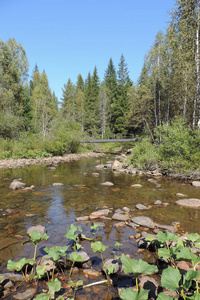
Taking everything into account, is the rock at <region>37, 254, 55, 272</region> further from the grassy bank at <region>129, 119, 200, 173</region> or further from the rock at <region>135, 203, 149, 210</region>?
the grassy bank at <region>129, 119, 200, 173</region>

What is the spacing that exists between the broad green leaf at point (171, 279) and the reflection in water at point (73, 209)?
1446 mm

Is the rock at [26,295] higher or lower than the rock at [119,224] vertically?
higher

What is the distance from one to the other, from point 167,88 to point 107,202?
539 inches

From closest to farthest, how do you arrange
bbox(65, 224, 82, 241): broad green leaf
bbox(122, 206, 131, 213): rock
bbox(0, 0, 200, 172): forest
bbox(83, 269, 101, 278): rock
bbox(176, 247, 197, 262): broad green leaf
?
bbox(176, 247, 197, 262): broad green leaf → bbox(83, 269, 101, 278): rock → bbox(65, 224, 82, 241): broad green leaf → bbox(122, 206, 131, 213): rock → bbox(0, 0, 200, 172): forest

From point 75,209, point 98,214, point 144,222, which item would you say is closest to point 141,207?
point 144,222

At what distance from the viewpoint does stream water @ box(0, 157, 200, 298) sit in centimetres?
361

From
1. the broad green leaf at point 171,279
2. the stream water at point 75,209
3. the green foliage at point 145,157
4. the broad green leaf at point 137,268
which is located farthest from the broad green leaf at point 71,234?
the green foliage at point 145,157

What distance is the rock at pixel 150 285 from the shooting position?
2.22 meters

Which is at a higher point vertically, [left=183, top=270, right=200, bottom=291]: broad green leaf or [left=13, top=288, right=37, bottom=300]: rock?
[left=183, top=270, right=200, bottom=291]: broad green leaf

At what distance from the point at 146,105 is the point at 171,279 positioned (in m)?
20.3

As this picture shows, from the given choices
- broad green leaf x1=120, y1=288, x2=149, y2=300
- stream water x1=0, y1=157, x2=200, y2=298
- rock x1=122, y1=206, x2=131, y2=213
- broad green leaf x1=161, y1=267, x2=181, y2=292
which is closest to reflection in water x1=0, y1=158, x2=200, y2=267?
stream water x1=0, y1=157, x2=200, y2=298

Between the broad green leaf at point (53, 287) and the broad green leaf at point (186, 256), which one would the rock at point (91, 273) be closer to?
the broad green leaf at point (53, 287)

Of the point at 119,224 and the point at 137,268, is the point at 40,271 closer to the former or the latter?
the point at 137,268

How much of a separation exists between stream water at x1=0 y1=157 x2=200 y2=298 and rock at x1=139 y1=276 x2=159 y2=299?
68 centimetres
